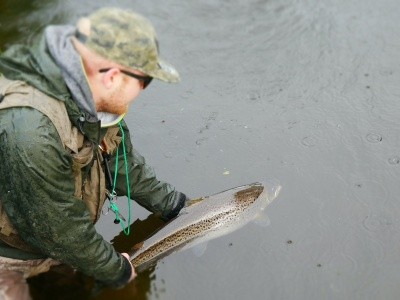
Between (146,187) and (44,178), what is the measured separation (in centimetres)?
146

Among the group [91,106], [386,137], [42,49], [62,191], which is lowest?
[386,137]

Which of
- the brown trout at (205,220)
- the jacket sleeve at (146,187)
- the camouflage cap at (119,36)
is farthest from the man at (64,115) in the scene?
the brown trout at (205,220)

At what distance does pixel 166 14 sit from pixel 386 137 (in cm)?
394

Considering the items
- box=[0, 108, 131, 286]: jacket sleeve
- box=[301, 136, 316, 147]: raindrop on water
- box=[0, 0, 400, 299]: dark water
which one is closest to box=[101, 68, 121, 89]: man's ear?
box=[0, 108, 131, 286]: jacket sleeve

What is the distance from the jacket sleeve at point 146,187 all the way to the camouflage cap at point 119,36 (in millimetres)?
1186

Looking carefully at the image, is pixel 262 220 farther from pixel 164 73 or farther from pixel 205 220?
pixel 164 73

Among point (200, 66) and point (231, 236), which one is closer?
point (231, 236)

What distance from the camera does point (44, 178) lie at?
2949 mm

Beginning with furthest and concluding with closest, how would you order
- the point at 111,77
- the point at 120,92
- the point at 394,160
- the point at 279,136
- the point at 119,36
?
the point at 279,136 < the point at 394,160 < the point at 120,92 < the point at 111,77 < the point at 119,36

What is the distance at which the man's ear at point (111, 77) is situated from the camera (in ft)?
9.33

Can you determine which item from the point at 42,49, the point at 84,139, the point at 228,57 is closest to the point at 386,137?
the point at 228,57

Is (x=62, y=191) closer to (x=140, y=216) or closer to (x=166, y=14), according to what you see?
(x=140, y=216)

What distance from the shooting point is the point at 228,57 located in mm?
6730

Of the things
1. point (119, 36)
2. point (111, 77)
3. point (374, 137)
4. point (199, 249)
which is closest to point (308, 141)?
point (374, 137)
